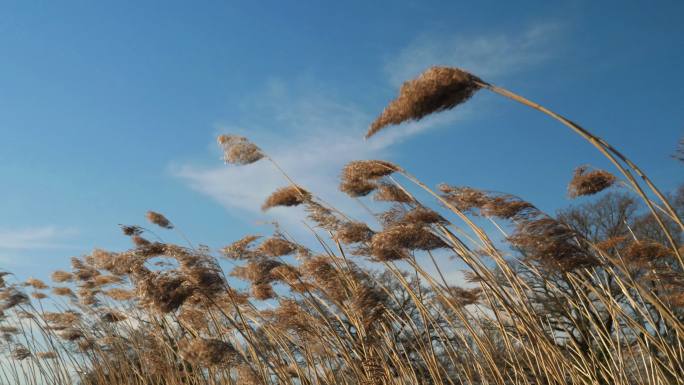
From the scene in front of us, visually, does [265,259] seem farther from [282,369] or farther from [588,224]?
[588,224]

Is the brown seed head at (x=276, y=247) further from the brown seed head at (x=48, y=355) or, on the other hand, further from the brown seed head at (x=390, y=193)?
the brown seed head at (x=48, y=355)

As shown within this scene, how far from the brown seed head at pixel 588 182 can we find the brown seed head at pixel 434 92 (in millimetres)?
1907

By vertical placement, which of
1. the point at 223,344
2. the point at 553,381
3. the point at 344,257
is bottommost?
the point at 553,381

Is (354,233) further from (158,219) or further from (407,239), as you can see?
(158,219)

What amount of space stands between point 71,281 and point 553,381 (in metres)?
7.01

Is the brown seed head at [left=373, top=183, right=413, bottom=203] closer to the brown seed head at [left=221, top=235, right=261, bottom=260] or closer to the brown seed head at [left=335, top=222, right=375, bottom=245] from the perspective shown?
the brown seed head at [left=335, top=222, right=375, bottom=245]

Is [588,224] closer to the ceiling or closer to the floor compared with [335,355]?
closer to the ceiling

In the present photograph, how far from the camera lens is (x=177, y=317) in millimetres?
5891

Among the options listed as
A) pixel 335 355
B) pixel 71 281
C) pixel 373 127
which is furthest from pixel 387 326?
pixel 71 281

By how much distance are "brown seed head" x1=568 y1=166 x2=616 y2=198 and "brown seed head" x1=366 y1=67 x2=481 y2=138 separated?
1907mm

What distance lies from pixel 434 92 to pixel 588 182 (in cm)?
209

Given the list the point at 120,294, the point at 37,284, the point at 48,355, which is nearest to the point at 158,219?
the point at 120,294

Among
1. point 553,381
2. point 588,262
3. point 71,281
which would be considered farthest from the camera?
point 71,281

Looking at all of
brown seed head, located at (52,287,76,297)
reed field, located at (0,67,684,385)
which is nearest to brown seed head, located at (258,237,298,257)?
reed field, located at (0,67,684,385)
